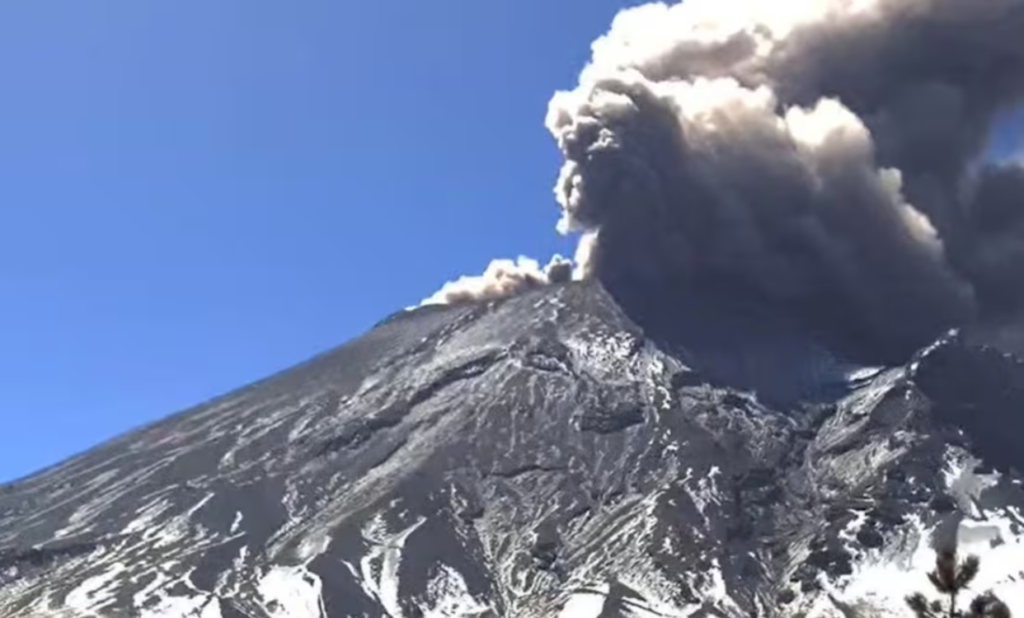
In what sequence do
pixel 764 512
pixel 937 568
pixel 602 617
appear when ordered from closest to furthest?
pixel 937 568 < pixel 602 617 < pixel 764 512

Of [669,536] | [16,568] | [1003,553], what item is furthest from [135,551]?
[1003,553]

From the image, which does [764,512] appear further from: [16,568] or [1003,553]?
[16,568]

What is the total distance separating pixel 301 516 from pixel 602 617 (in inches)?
2155

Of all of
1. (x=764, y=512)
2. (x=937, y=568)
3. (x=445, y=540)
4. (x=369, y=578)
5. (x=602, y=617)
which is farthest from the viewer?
(x=764, y=512)

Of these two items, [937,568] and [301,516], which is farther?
[301,516]

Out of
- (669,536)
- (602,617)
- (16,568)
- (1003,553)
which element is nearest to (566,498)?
(669,536)

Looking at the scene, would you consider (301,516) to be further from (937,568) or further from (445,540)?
(937,568)

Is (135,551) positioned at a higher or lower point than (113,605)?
higher

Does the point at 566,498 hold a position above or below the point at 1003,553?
above

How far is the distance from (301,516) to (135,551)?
22.4 meters

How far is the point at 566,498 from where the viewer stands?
7667 inches

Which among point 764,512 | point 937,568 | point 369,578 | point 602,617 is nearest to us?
point 937,568

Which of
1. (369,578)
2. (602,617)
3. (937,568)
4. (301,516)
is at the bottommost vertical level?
(937,568)

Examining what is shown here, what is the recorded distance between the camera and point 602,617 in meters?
149
